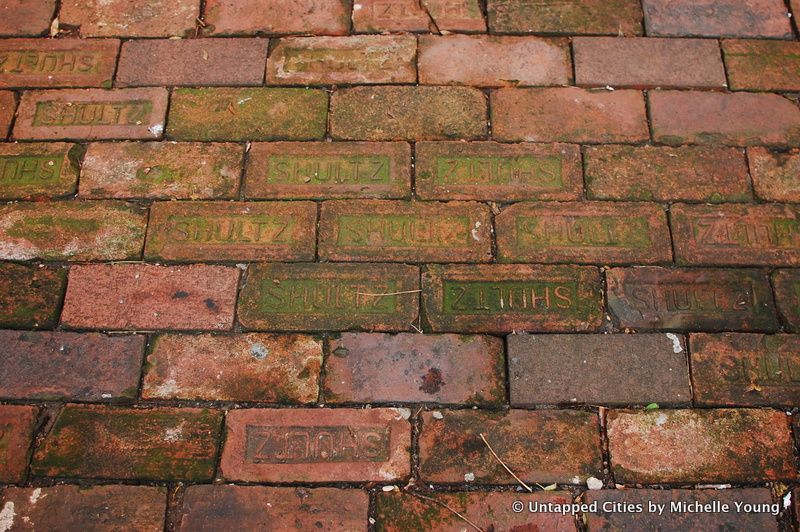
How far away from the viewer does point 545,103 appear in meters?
3.41

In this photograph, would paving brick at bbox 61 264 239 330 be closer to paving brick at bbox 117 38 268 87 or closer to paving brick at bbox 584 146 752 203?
paving brick at bbox 117 38 268 87

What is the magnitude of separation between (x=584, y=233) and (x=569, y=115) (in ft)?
2.51

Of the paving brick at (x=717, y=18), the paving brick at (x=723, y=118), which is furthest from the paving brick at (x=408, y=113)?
the paving brick at (x=717, y=18)

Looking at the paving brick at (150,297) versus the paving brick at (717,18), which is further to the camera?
the paving brick at (717,18)

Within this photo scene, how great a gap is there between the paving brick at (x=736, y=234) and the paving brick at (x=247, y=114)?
6.82ft

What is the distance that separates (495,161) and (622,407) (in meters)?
1.45

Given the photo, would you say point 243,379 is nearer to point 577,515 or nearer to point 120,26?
point 577,515

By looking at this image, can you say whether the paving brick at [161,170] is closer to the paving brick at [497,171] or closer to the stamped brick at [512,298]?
the paving brick at [497,171]

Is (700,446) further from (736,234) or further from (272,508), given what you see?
(272,508)

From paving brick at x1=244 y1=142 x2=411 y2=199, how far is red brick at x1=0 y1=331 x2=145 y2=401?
41.5 inches

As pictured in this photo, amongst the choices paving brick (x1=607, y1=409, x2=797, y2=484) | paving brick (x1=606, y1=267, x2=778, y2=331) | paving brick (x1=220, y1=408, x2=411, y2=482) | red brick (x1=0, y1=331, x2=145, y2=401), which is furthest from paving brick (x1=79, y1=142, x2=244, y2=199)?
paving brick (x1=607, y1=409, x2=797, y2=484)

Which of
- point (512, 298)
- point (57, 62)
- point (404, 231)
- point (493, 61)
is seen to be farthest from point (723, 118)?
point (57, 62)

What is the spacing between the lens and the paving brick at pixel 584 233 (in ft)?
9.94

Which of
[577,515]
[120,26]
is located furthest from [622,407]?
[120,26]
